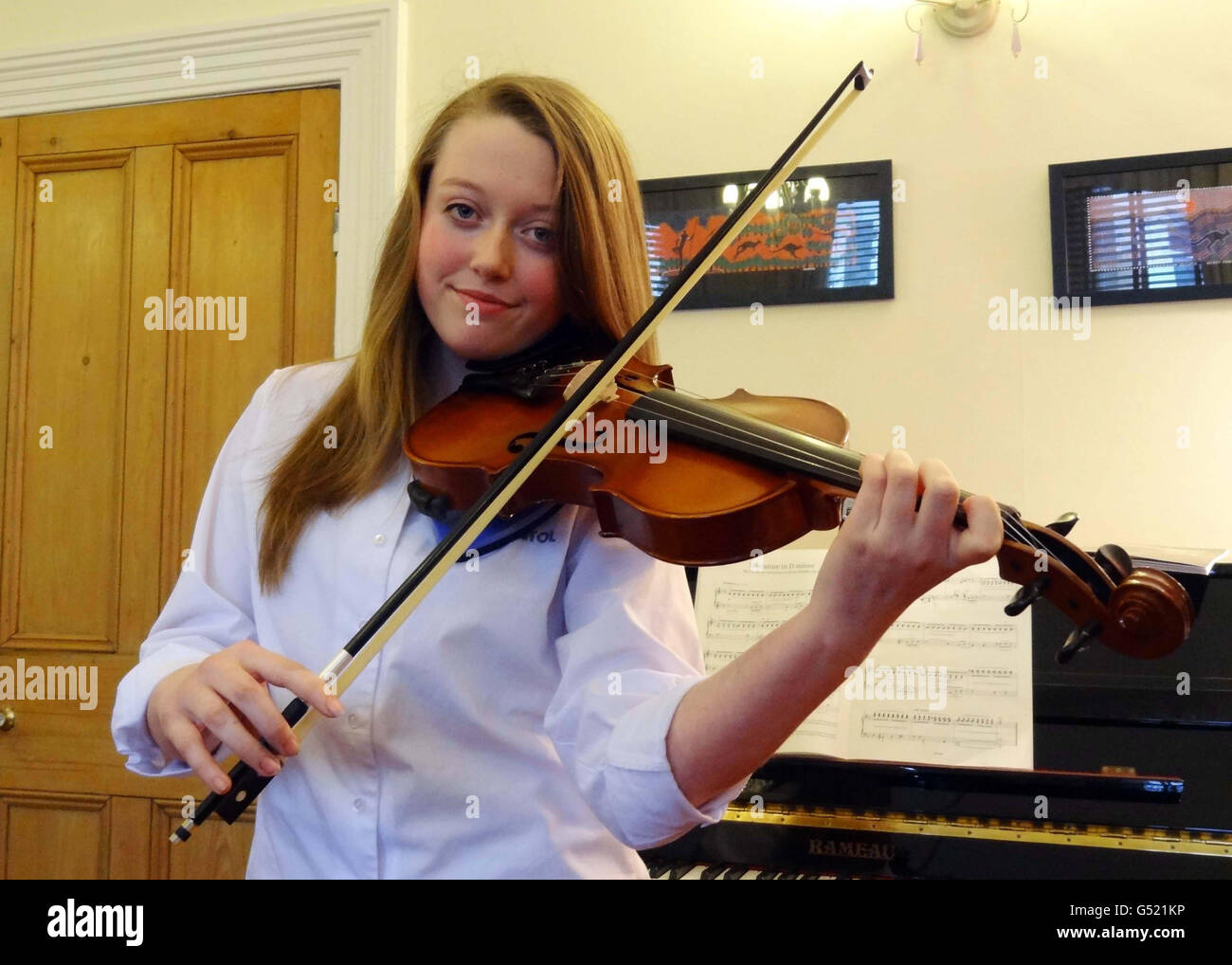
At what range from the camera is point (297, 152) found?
7.70 feet

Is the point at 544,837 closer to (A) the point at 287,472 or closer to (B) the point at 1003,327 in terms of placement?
(A) the point at 287,472

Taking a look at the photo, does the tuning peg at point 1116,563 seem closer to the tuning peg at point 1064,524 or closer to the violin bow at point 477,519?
the tuning peg at point 1064,524

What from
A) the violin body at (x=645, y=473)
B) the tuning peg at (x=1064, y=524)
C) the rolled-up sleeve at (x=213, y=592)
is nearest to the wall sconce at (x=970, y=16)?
the violin body at (x=645, y=473)

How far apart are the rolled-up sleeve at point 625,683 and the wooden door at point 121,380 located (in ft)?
4.85

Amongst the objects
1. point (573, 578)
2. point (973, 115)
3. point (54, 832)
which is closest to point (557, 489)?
point (573, 578)

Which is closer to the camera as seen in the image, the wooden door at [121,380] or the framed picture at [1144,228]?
the framed picture at [1144,228]

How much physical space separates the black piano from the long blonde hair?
25.4 inches

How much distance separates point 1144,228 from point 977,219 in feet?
0.90

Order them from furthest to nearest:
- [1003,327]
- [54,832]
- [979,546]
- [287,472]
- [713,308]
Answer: [54,832]
[713,308]
[1003,327]
[287,472]
[979,546]

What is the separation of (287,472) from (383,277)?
0.22 metres

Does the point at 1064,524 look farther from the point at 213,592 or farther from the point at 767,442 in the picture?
the point at 213,592

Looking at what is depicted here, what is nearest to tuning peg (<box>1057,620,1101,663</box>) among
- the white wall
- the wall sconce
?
the white wall

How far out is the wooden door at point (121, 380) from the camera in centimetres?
231

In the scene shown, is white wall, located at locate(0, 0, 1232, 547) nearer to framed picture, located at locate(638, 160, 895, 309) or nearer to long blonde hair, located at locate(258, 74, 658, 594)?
framed picture, located at locate(638, 160, 895, 309)
